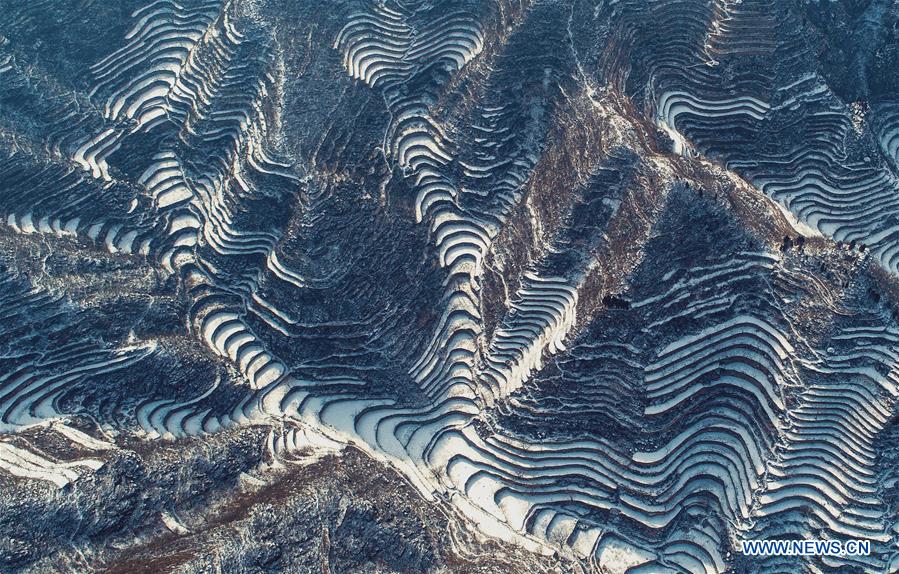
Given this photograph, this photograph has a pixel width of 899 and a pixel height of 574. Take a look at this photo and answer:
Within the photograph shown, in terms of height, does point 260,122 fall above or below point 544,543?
above

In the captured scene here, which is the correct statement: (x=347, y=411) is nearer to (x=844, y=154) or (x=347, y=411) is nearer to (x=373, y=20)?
(x=373, y=20)

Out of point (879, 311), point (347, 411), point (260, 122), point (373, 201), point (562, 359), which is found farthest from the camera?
point (260, 122)

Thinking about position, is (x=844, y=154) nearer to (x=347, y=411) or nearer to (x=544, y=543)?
(x=544, y=543)

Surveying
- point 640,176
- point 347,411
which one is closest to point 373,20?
point 640,176

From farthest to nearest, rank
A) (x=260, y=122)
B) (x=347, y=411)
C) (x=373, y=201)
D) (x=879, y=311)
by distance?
(x=260, y=122) → (x=373, y=201) → (x=347, y=411) → (x=879, y=311)

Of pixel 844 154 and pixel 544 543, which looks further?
pixel 844 154

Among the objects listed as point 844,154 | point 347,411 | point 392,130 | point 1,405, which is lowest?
point 1,405

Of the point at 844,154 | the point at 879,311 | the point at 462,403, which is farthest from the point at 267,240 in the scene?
the point at 844,154
